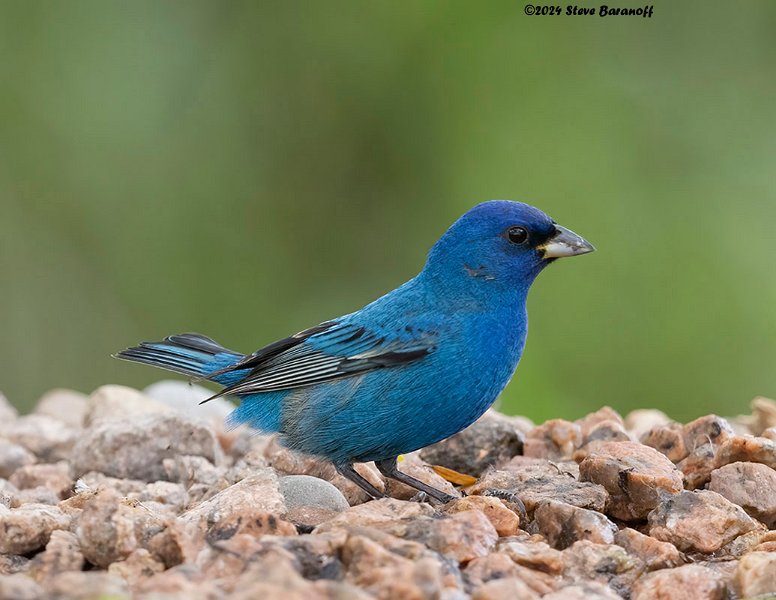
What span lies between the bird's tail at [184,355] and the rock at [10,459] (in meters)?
0.56

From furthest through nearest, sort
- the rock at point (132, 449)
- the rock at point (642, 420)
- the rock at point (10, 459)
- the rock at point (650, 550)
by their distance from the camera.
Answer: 1. the rock at point (642, 420)
2. the rock at point (10, 459)
3. the rock at point (132, 449)
4. the rock at point (650, 550)

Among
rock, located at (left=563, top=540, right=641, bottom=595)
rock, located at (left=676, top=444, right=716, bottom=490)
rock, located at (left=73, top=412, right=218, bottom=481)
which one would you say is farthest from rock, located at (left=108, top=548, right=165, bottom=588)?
rock, located at (left=676, top=444, right=716, bottom=490)

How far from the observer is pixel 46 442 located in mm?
5434

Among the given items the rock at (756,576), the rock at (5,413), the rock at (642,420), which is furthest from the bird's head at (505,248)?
the rock at (5,413)

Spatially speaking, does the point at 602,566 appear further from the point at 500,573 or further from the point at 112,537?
the point at 112,537

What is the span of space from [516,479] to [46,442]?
2.40 m

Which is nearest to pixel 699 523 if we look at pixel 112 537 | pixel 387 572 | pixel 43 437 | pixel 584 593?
pixel 584 593

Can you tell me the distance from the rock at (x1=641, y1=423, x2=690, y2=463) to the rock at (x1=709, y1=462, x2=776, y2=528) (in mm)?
420

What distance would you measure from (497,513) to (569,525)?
0.78ft

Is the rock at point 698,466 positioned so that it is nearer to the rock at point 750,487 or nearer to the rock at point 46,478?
the rock at point 750,487

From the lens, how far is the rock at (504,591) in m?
2.67

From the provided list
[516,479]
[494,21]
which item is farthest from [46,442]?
[494,21]

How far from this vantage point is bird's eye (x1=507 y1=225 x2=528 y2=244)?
4.47m

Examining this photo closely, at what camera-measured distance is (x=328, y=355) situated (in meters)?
4.48
